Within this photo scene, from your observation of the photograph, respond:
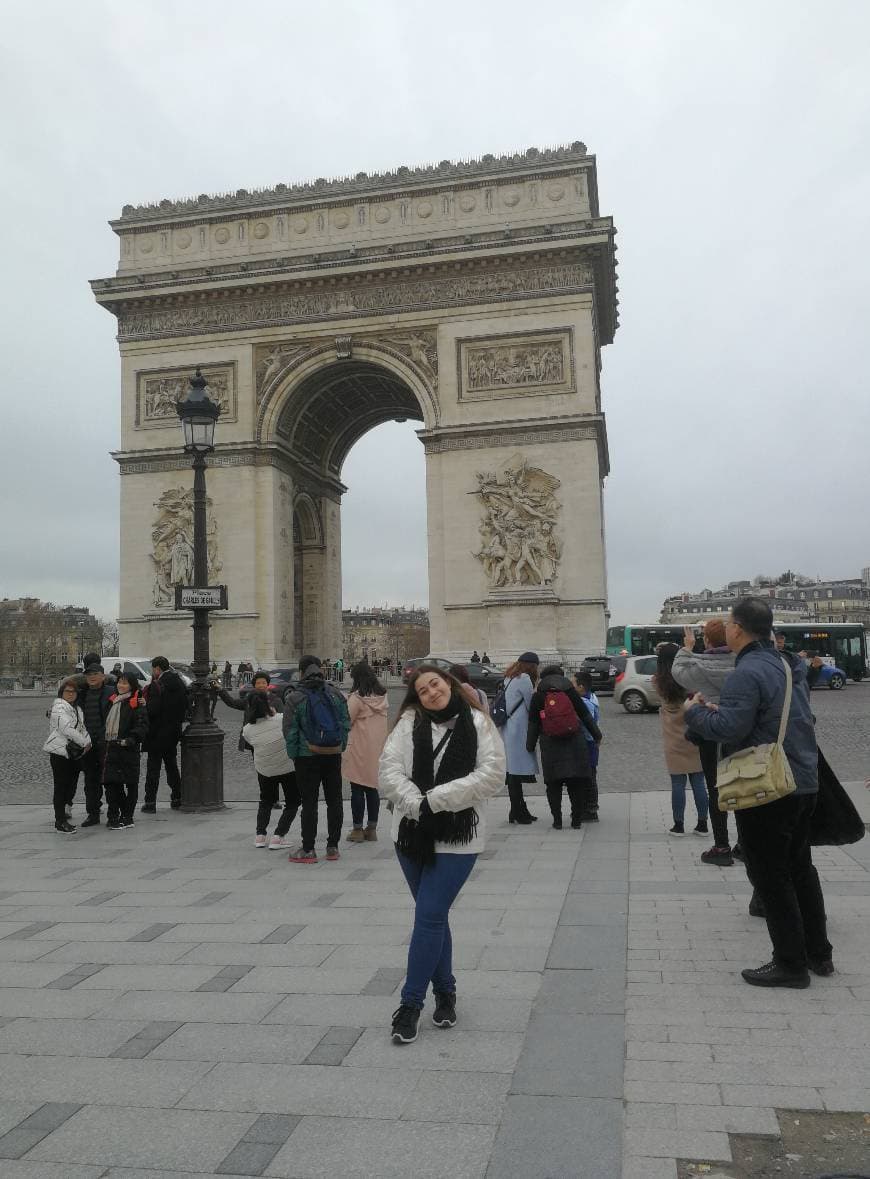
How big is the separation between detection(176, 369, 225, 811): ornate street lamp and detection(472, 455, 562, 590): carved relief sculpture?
17274 millimetres

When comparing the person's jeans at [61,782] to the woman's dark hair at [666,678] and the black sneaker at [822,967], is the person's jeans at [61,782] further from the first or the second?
the black sneaker at [822,967]

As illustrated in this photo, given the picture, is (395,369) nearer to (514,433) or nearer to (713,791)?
(514,433)

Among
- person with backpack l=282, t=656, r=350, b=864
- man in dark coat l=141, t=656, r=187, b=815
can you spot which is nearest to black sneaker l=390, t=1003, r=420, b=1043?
person with backpack l=282, t=656, r=350, b=864

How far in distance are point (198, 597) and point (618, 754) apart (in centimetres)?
659

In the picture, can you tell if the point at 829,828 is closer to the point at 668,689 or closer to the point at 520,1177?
the point at 520,1177

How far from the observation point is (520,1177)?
8.76 ft

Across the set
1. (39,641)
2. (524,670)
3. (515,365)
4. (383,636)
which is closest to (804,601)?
(383,636)

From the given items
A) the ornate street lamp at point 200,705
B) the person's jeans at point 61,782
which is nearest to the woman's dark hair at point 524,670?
the ornate street lamp at point 200,705

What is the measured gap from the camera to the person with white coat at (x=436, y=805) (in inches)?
147

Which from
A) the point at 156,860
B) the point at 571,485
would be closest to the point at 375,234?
the point at 571,485

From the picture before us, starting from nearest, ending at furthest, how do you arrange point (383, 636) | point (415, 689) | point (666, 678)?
point (415, 689) < point (666, 678) < point (383, 636)

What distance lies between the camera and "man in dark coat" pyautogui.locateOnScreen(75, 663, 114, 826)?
9.47m

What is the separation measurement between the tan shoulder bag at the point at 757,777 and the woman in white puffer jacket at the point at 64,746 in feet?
21.2

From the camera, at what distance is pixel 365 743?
8312 mm
